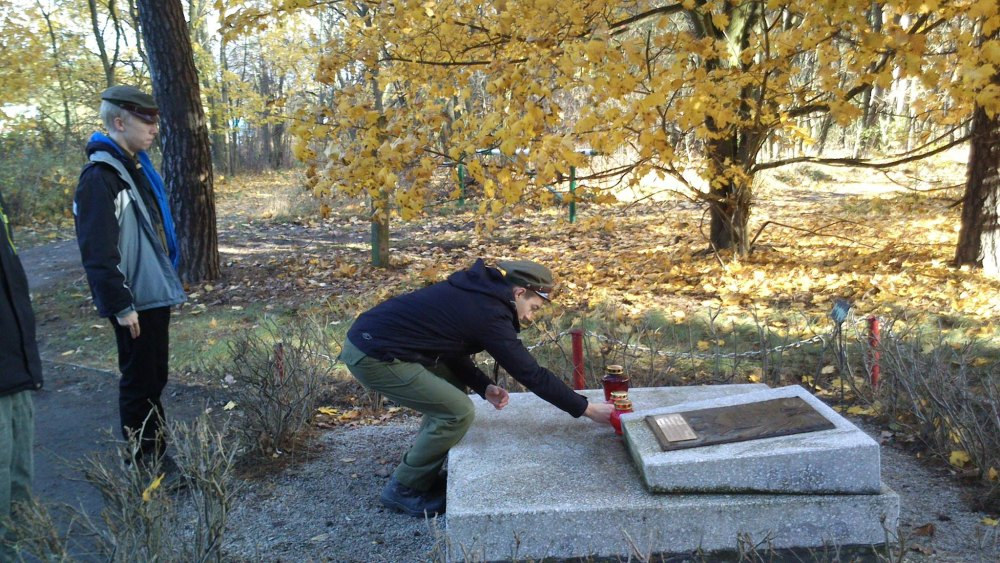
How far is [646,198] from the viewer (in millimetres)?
8836

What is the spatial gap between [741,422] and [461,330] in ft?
4.29

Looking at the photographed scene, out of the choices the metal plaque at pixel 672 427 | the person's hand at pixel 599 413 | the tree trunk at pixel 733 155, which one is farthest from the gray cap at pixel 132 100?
the tree trunk at pixel 733 155

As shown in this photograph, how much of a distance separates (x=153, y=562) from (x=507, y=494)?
4.66 feet

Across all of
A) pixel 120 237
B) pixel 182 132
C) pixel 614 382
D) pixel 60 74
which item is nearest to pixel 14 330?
pixel 120 237

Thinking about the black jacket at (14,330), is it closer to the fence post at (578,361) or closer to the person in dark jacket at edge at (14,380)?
the person in dark jacket at edge at (14,380)

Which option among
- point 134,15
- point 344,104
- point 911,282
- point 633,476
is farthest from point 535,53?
point 134,15

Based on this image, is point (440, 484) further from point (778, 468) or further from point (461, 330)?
point (778, 468)

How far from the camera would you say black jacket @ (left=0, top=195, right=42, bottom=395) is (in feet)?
8.89

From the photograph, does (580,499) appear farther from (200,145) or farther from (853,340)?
(200,145)

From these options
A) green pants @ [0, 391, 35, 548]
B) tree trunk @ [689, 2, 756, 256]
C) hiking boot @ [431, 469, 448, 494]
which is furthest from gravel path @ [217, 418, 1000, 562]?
tree trunk @ [689, 2, 756, 256]

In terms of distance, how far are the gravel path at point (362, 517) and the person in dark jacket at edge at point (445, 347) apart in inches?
11.1

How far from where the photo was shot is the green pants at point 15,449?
8.92 feet

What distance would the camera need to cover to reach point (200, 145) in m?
8.84

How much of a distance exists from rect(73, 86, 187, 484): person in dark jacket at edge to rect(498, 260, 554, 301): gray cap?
1686 mm
